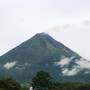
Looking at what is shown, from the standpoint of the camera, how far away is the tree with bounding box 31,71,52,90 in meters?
140

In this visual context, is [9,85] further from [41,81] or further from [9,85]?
[41,81]

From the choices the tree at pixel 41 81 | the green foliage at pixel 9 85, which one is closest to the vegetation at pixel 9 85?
the green foliage at pixel 9 85

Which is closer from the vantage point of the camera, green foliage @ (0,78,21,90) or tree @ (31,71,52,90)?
green foliage @ (0,78,21,90)

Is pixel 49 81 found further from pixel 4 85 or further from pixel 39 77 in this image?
pixel 4 85

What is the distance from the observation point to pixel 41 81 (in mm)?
140625

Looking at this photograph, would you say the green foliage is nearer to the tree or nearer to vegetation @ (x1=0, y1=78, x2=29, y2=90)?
vegetation @ (x1=0, y1=78, x2=29, y2=90)

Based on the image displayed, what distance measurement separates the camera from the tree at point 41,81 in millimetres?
140375

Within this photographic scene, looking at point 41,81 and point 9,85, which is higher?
point 41,81

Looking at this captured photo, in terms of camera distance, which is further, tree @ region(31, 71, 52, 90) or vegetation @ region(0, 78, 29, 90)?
tree @ region(31, 71, 52, 90)

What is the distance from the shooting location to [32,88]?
143m

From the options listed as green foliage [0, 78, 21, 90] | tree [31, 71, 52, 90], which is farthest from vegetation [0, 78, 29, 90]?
tree [31, 71, 52, 90]

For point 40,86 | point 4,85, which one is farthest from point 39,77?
point 4,85

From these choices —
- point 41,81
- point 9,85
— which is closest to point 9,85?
point 9,85

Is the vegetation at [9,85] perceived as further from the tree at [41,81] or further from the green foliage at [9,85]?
the tree at [41,81]
